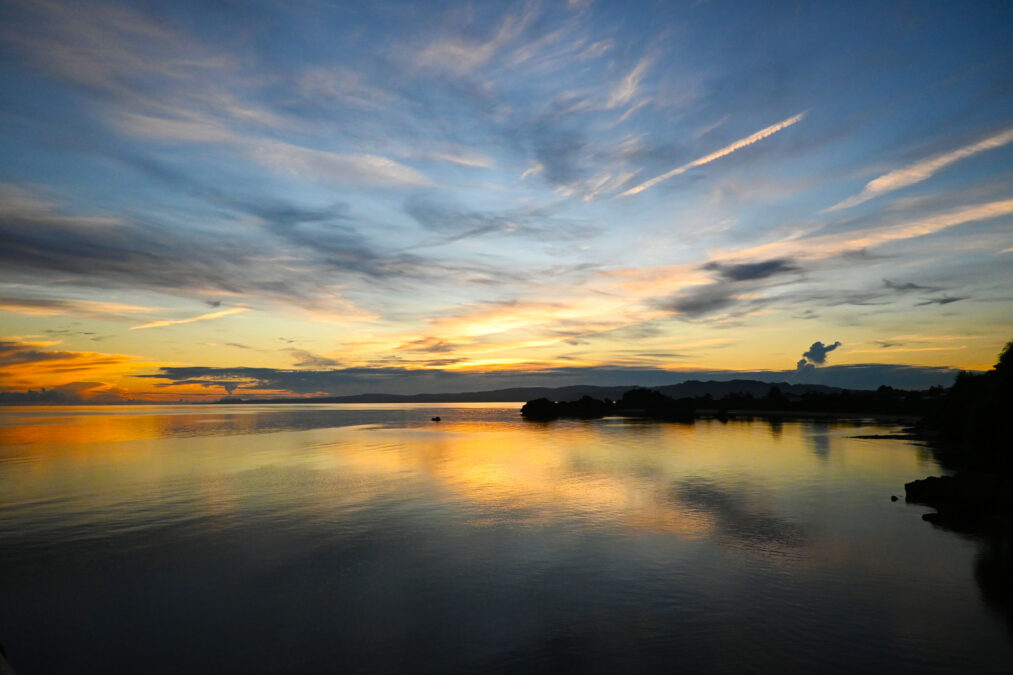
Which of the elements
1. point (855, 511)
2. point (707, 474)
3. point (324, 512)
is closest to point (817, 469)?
point (707, 474)

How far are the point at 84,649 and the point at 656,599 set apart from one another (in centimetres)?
2146

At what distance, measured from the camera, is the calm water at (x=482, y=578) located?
60.6ft

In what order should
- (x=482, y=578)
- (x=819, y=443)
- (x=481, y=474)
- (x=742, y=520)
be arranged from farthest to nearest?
(x=819, y=443), (x=481, y=474), (x=742, y=520), (x=482, y=578)

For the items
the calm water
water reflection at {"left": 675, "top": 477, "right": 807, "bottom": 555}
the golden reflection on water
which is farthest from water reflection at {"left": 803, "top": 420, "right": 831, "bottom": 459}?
water reflection at {"left": 675, "top": 477, "right": 807, "bottom": 555}

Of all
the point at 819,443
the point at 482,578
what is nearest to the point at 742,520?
the point at 482,578

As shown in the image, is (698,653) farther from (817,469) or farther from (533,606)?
(817,469)

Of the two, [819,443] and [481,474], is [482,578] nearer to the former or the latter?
[481,474]

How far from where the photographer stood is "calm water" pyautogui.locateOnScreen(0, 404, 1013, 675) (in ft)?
60.6

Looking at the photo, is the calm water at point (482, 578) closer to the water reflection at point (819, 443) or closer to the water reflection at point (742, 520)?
the water reflection at point (742, 520)

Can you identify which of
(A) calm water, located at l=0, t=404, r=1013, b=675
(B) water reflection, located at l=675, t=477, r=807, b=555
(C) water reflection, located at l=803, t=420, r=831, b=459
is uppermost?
(C) water reflection, located at l=803, t=420, r=831, b=459

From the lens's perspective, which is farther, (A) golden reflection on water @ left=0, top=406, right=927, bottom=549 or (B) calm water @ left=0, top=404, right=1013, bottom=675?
(A) golden reflection on water @ left=0, top=406, right=927, bottom=549

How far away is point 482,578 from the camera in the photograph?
25641 mm

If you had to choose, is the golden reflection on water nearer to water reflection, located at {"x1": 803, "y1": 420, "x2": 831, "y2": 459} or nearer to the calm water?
water reflection, located at {"x1": 803, "y1": 420, "x2": 831, "y2": 459}

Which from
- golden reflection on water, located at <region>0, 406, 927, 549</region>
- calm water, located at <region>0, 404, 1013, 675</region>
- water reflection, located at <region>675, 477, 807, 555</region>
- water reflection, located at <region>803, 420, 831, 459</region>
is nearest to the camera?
calm water, located at <region>0, 404, 1013, 675</region>
